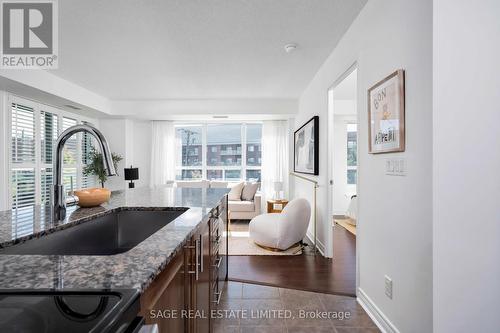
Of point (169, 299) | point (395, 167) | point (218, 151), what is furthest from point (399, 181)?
point (218, 151)

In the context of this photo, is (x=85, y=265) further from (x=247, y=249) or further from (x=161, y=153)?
(x=161, y=153)

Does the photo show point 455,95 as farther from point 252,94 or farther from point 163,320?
point 252,94

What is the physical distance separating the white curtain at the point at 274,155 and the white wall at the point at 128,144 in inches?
111

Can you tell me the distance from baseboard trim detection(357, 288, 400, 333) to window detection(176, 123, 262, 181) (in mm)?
4357

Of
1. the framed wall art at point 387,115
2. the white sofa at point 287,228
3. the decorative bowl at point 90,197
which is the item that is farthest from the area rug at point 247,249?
the decorative bowl at point 90,197

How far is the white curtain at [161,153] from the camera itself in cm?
618

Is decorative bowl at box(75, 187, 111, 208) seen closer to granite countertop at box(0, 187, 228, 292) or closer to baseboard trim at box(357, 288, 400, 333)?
granite countertop at box(0, 187, 228, 292)

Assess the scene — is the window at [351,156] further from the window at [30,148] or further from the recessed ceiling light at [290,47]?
the window at [30,148]

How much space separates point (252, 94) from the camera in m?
4.88

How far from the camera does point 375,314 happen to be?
1.92 m

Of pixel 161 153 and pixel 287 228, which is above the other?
pixel 161 153

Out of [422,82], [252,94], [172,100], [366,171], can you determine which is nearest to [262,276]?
[366,171]

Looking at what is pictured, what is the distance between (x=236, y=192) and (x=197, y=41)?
3.44m

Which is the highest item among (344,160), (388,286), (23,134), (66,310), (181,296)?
(23,134)
